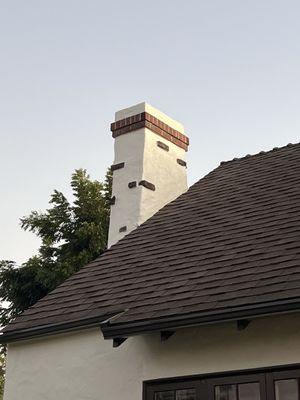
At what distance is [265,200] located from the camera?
9633 millimetres

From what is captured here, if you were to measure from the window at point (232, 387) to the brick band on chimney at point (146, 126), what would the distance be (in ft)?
17.8

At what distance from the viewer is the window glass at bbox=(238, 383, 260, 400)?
7.11 meters

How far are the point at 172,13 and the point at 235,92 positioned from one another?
1830 millimetres

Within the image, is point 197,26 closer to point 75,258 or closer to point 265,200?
point 265,200

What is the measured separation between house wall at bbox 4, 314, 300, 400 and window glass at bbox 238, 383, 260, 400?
0.58 feet

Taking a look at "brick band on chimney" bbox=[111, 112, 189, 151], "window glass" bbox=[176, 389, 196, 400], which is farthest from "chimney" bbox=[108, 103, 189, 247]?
"window glass" bbox=[176, 389, 196, 400]

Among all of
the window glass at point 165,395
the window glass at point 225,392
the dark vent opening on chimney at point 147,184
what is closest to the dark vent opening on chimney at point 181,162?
the dark vent opening on chimney at point 147,184

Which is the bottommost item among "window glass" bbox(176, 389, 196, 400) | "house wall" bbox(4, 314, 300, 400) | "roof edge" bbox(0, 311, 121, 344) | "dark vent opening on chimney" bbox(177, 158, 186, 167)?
"window glass" bbox(176, 389, 196, 400)

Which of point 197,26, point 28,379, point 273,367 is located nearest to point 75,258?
point 197,26

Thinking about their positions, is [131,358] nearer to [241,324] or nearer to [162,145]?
[241,324]

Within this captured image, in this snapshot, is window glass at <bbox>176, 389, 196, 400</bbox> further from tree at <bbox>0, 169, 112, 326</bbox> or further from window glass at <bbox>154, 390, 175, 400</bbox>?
tree at <bbox>0, 169, 112, 326</bbox>

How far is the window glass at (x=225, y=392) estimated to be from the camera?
286 inches

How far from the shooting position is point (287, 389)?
6.92 metres

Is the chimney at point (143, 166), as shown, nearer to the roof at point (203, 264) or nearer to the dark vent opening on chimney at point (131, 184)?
the dark vent opening on chimney at point (131, 184)
